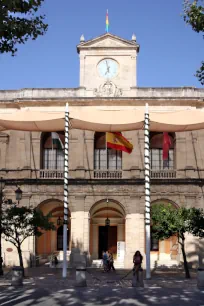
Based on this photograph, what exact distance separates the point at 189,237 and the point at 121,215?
20.5 feet

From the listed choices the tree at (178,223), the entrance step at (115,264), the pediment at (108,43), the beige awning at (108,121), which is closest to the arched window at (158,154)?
the pediment at (108,43)

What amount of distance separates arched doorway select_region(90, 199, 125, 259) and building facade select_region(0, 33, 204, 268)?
0.08m

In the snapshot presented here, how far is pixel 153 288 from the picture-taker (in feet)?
61.9

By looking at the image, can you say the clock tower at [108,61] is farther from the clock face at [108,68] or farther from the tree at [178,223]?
the tree at [178,223]

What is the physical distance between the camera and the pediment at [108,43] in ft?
114

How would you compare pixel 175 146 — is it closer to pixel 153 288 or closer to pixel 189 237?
pixel 189 237

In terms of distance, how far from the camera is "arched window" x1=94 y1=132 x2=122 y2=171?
111 feet

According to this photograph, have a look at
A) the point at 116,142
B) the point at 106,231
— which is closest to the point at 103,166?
the point at 106,231

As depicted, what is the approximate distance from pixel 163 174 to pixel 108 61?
9.39 metres

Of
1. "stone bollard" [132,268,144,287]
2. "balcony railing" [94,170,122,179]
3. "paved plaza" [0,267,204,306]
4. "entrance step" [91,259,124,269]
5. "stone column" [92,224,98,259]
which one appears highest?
"balcony railing" [94,170,122,179]

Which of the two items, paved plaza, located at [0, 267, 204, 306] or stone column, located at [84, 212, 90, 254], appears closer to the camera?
paved plaza, located at [0, 267, 204, 306]

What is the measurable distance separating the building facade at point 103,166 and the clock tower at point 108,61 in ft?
0.24

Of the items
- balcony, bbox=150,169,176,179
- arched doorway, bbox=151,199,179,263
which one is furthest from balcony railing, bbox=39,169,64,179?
arched doorway, bbox=151,199,179,263

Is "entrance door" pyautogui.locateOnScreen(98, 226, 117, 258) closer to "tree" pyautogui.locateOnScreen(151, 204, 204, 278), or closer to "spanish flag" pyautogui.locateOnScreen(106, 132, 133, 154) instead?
"tree" pyautogui.locateOnScreen(151, 204, 204, 278)
